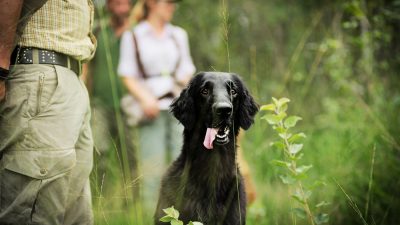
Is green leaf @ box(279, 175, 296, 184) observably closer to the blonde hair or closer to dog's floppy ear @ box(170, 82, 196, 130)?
dog's floppy ear @ box(170, 82, 196, 130)

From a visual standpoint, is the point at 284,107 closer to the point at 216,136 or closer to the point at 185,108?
the point at 216,136

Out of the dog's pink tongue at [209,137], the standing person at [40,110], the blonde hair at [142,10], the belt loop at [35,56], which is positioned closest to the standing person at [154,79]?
the blonde hair at [142,10]

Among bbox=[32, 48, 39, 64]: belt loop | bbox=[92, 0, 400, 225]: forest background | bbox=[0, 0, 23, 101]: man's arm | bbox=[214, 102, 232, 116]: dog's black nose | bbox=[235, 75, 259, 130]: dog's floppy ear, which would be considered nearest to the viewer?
bbox=[0, 0, 23, 101]: man's arm

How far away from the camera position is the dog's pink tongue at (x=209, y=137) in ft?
9.68

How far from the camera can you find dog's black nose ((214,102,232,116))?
2.85 meters

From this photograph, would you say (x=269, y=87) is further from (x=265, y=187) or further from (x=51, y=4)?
(x=51, y=4)

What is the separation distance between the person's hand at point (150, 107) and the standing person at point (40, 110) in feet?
6.95

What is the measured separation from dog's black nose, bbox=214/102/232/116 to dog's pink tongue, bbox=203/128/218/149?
0.17 metres

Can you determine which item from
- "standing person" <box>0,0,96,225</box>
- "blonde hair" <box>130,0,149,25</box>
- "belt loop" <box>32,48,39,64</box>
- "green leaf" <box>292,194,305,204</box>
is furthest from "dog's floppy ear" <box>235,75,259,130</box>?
"blonde hair" <box>130,0,149,25</box>

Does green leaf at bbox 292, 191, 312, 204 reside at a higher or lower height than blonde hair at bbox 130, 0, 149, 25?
lower

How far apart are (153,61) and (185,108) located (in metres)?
1.77

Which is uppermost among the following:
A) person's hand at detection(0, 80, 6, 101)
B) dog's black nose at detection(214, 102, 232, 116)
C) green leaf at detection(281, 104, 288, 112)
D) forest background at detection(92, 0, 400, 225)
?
person's hand at detection(0, 80, 6, 101)

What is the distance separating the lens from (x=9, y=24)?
84.8 inches

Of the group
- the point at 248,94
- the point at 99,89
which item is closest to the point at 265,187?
the point at 248,94
